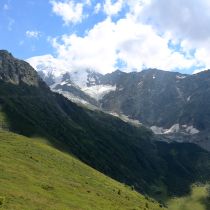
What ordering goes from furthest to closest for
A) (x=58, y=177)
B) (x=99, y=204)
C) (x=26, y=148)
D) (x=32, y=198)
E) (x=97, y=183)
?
(x=26, y=148) → (x=97, y=183) → (x=58, y=177) → (x=99, y=204) → (x=32, y=198)

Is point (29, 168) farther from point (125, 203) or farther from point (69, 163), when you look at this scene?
point (69, 163)

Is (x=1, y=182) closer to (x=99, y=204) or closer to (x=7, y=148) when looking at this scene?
(x=99, y=204)

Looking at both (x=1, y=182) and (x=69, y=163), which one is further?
(x=69, y=163)

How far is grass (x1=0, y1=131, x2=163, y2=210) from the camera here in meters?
89.4

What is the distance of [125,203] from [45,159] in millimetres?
45282

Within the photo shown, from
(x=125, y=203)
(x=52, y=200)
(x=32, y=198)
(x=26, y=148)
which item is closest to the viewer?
(x=32, y=198)

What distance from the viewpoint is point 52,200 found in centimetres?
9875

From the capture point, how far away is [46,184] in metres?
120

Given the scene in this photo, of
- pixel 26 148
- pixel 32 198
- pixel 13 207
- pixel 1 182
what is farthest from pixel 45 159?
pixel 13 207

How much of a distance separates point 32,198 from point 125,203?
2011 inches

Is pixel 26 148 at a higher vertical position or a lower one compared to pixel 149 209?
higher

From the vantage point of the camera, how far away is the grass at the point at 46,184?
8938 cm

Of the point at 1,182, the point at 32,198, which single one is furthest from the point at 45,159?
the point at 32,198

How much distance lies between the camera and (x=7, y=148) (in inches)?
6634
